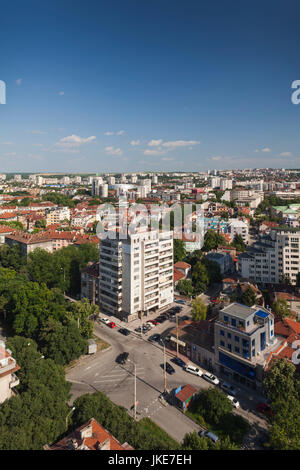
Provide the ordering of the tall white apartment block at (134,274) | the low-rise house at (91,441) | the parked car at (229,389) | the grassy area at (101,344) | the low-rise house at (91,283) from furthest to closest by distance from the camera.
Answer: the low-rise house at (91,283) < the tall white apartment block at (134,274) < the grassy area at (101,344) < the parked car at (229,389) < the low-rise house at (91,441)

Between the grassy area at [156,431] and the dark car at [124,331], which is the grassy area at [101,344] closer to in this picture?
the dark car at [124,331]

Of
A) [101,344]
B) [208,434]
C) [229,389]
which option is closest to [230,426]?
[208,434]

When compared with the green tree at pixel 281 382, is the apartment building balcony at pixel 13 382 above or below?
above

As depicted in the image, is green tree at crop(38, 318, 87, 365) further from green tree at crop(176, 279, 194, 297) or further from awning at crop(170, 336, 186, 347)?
green tree at crop(176, 279, 194, 297)

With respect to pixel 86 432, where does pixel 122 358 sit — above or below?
below

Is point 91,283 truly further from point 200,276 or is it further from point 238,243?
point 238,243

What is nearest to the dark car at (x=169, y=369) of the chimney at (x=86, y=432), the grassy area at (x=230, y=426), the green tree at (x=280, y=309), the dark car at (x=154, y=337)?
the dark car at (x=154, y=337)
